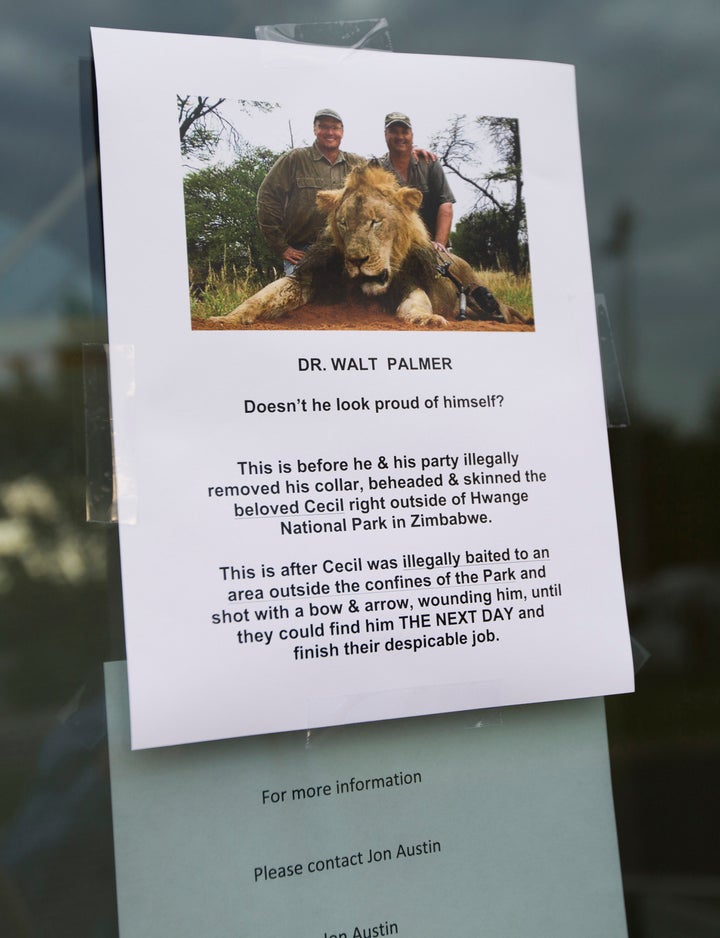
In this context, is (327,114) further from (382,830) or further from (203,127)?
(382,830)

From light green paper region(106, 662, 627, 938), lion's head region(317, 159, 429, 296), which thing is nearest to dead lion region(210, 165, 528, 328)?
lion's head region(317, 159, 429, 296)

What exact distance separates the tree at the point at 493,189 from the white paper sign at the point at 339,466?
16 mm

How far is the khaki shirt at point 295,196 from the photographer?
3.46ft

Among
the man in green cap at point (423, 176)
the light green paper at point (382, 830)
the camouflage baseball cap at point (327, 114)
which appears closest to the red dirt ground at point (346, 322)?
the man in green cap at point (423, 176)

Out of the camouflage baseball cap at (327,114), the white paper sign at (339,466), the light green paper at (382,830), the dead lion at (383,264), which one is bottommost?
the light green paper at (382,830)

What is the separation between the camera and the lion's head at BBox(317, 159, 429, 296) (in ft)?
3.54

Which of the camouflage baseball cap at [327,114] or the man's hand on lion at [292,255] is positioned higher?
the camouflage baseball cap at [327,114]

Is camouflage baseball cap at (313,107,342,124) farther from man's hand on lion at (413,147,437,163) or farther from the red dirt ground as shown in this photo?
the red dirt ground

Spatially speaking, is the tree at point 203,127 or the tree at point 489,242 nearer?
the tree at point 203,127

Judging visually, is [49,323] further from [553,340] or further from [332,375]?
[553,340]

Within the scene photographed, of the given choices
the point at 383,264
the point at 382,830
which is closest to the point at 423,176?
the point at 383,264

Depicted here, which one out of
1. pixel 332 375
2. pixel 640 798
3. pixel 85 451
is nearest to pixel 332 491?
pixel 332 375

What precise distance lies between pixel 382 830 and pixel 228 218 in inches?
28.7

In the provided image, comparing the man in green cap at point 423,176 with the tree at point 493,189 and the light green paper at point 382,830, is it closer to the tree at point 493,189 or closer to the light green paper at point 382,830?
the tree at point 493,189
